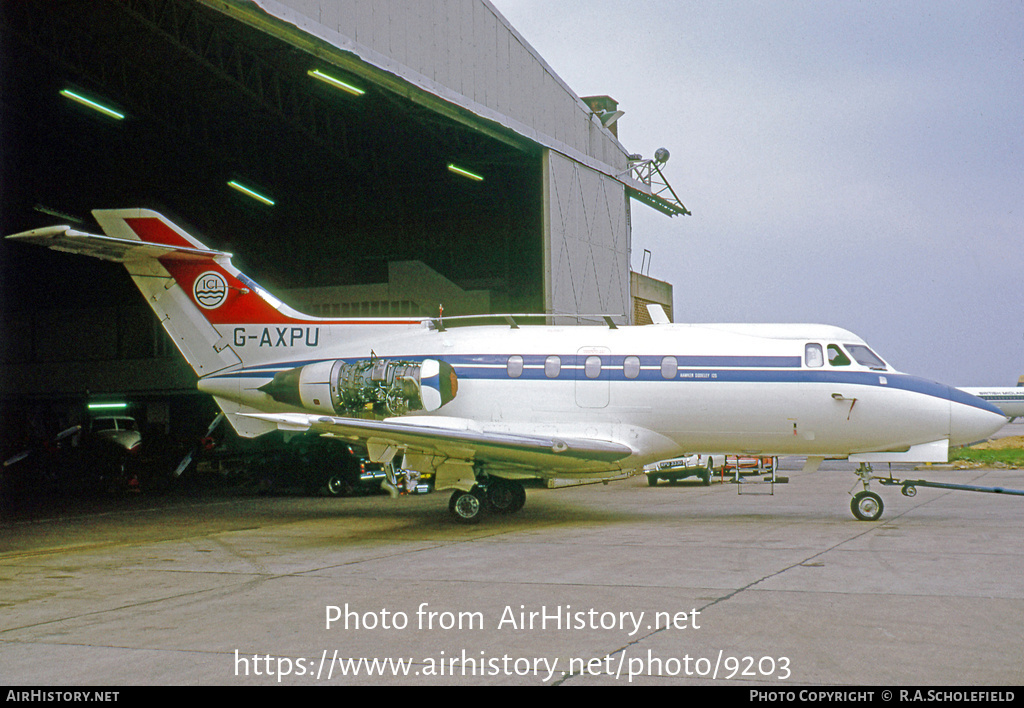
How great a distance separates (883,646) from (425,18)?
17.0 meters

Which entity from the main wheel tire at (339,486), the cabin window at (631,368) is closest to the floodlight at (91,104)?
the main wheel tire at (339,486)

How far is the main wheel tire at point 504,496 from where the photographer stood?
16.6m

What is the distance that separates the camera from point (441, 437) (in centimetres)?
1336

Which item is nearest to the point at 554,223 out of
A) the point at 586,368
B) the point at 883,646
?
the point at 586,368

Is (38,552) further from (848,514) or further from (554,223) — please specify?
(554,223)

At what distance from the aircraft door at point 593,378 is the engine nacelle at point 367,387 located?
2295 mm

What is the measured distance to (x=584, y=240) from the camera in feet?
84.7

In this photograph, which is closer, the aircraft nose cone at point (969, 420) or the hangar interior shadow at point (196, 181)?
the aircraft nose cone at point (969, 420)

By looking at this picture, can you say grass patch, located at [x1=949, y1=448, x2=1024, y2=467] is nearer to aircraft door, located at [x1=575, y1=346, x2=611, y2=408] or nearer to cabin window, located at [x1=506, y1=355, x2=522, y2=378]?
aircraft door, located at [x1=575, y1=346, x2=611, y2=408]

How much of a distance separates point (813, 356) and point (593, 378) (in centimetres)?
380

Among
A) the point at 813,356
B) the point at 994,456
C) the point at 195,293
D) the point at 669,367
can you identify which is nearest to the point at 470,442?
the point at 669,367

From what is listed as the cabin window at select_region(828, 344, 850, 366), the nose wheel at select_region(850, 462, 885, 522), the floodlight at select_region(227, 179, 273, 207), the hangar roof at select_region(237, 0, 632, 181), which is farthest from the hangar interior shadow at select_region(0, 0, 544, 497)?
the nose wheel at select_region(850, 462, 885, 522)

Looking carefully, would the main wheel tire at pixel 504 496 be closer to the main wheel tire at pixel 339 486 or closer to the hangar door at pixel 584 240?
the hangar door at pixel 584 240

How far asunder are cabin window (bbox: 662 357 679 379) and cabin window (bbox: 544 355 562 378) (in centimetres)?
186
